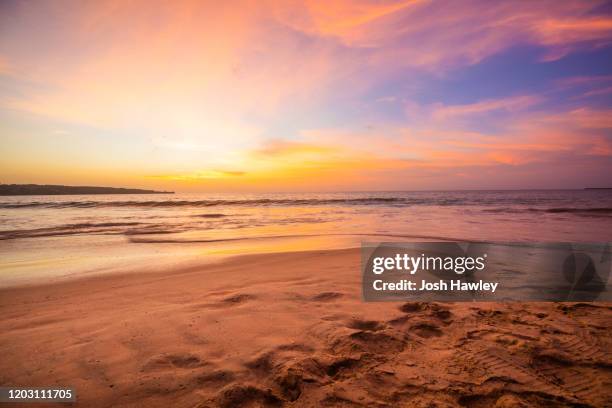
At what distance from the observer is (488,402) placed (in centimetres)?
195

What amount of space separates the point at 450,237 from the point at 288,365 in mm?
8935

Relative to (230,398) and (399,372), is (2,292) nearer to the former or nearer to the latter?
(230,398)

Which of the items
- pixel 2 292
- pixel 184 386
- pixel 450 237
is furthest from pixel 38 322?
pixel 450 237

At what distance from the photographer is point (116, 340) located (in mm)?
2816

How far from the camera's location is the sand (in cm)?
206

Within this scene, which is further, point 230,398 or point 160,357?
point 160,357

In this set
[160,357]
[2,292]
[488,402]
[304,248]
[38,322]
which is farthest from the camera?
[304,248]

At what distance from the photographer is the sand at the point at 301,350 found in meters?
2.06

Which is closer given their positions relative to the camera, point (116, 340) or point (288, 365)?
point (288, 365)

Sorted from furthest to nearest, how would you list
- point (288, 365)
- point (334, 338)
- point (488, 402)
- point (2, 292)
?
point (2, 292), point (334, 338), point (288, 365), point (488, 402)

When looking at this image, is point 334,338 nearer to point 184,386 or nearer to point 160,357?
point 184,386

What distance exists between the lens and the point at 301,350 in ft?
8.58

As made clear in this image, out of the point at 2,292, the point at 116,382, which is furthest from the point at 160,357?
the point at 2,292

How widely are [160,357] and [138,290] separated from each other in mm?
2277
